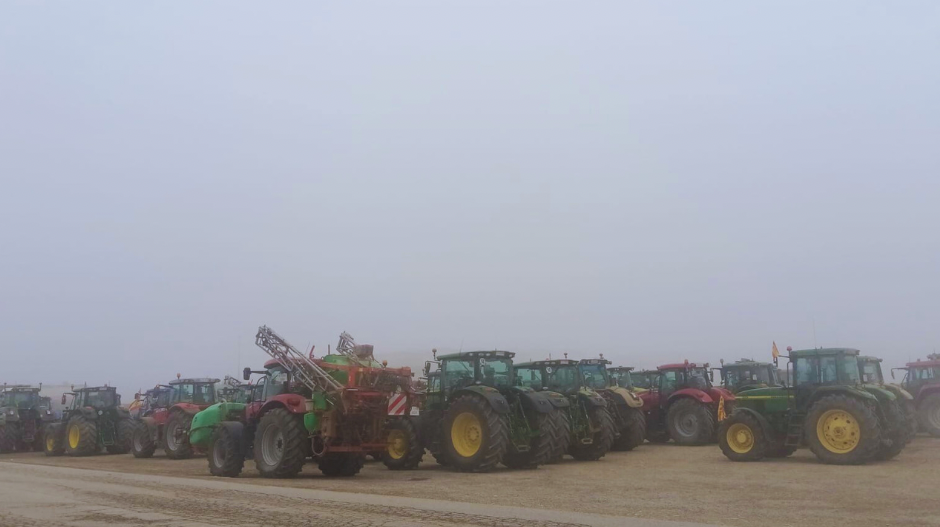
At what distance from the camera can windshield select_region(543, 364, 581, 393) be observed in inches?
719

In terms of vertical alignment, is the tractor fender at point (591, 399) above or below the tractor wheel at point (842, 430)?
above

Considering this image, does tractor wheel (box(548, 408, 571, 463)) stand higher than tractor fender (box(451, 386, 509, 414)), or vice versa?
tractor fender (box(451, 386, 509, 414))

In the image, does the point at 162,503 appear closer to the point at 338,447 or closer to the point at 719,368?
the point at 338,447

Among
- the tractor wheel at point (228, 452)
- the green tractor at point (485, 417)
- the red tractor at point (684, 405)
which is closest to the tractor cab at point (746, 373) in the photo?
the red tractor at point (684, 405)

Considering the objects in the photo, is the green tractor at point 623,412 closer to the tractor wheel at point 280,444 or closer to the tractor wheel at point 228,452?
the tractor wheel at point 280,444

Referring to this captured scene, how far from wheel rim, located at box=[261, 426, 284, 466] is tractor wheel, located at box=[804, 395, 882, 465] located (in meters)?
9.52

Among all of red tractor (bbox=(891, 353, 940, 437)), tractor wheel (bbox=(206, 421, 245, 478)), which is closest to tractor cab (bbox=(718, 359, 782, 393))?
red tractor (bbox=(891, 353, 940, 437))

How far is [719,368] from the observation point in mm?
22266

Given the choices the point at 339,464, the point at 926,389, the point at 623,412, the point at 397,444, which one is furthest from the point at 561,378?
the point at 926,389

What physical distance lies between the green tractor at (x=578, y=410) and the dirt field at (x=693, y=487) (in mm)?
363

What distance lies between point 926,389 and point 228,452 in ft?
54.7

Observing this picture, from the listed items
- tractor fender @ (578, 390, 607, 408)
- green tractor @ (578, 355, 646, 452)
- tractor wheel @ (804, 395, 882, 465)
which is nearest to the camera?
tractor wheel @ (804, 395, 882, 465)

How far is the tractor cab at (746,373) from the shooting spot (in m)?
22.3

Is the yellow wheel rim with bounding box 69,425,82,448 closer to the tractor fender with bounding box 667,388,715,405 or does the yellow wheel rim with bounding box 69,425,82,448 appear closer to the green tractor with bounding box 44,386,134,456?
the green tractor with bounding box 44,386,134,456
